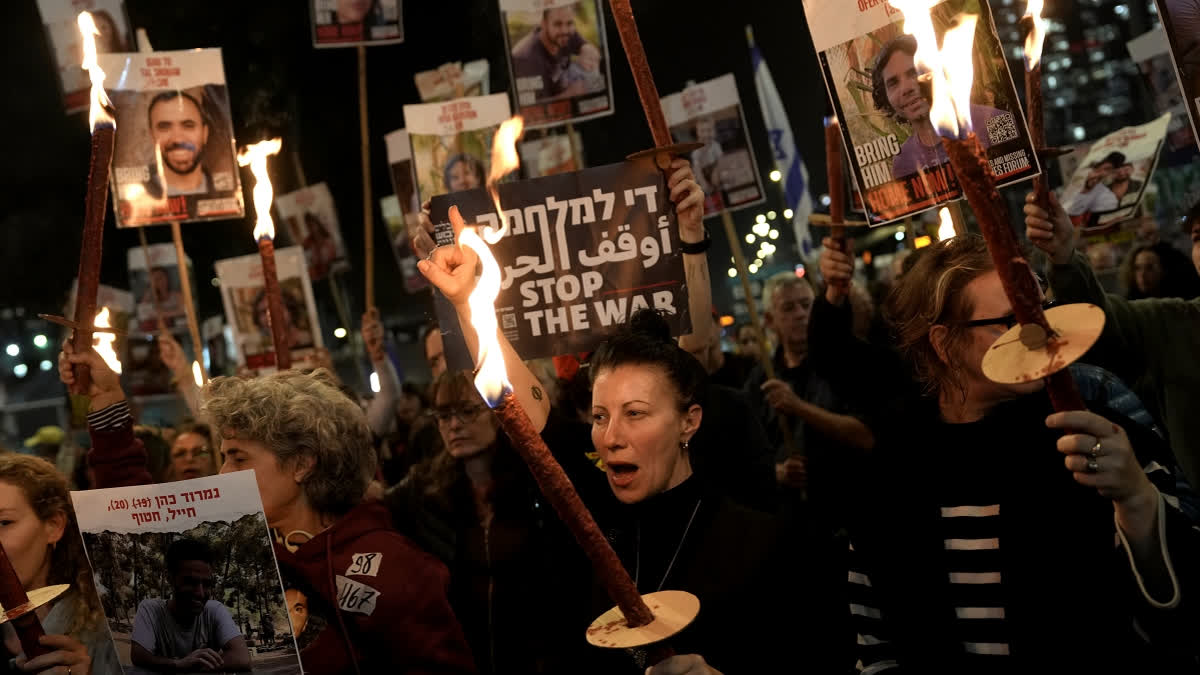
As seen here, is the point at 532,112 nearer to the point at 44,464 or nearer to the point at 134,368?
the point at 44,464

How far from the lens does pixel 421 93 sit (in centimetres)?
913

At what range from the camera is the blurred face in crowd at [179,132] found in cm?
586

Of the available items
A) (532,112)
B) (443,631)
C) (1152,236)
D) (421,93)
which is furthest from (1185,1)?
(421,93)

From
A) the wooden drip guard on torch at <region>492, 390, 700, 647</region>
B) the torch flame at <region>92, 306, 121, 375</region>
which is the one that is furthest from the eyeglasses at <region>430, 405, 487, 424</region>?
the wooden drip guard on torch at <region>492, 390, 700, 647</region>

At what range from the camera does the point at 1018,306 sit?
1.63m

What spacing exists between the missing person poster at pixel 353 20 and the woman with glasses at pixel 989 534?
22.4ft

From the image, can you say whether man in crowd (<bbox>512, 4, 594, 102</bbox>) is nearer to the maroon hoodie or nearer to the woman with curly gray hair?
the woman with curly gray hair

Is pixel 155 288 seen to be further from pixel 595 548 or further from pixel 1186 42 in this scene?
pixel 595 548

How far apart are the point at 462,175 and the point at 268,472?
3.76 m

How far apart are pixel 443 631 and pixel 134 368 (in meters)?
8.55

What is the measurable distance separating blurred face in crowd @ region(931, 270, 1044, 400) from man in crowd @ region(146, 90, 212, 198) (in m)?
4.74

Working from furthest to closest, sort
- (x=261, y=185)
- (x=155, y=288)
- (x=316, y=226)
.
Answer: (x=316, y=226)
(x=155, y=288)
(x=261, y=185)

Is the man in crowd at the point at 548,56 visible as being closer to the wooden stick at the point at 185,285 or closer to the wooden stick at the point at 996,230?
the wooden stick at the point at 185,285

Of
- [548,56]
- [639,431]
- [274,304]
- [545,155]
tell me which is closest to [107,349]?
[274,304]
